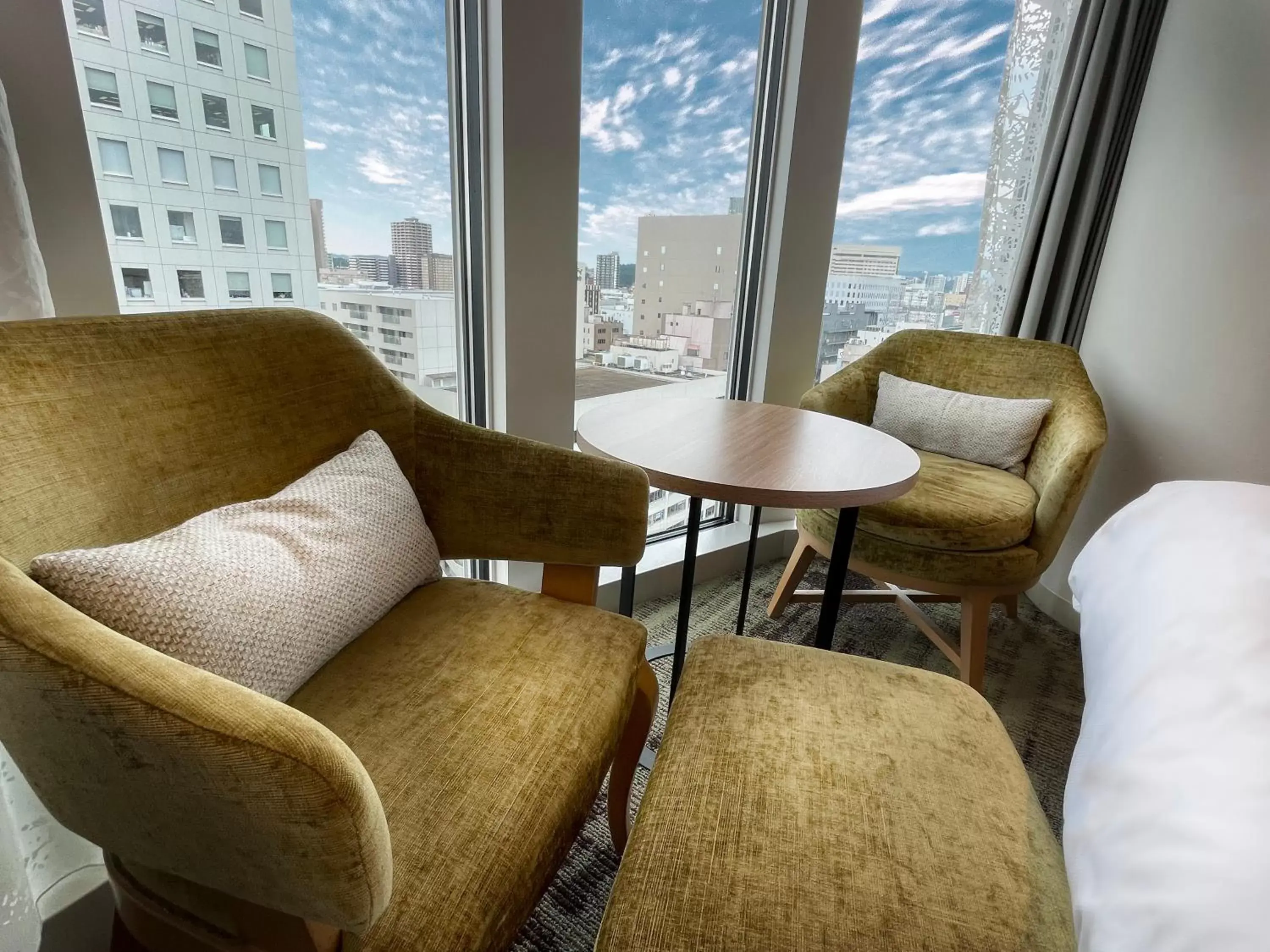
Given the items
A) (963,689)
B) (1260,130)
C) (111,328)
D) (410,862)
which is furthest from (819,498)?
(1260,130)

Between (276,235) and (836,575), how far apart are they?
1329mm

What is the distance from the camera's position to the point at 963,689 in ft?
2.93

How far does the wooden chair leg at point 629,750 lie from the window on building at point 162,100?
1.24 m

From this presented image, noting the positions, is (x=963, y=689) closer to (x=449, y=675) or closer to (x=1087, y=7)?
(x=449, y=675)

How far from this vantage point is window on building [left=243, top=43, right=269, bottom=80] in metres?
1.18

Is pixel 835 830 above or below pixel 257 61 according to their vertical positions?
below

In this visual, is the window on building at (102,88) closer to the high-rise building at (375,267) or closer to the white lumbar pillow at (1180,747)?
the high-rise building at (375,267)

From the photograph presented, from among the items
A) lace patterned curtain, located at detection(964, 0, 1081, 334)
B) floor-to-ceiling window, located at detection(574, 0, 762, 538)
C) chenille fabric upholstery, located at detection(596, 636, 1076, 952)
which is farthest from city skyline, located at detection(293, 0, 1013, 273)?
chenille fabric upholstery, located at detection(596, 636, 1076, 952)

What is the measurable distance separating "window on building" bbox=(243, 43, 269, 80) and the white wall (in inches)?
90.6

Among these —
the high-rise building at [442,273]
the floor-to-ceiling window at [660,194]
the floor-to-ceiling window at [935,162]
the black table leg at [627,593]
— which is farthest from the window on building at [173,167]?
the floor-to-ceiling window at [935,162]

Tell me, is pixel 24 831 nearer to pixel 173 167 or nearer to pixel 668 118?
pixel 173 167

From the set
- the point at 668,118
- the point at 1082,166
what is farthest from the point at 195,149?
the point at 1082,166

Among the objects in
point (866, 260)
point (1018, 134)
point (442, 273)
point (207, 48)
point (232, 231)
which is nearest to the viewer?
point (207, 48)

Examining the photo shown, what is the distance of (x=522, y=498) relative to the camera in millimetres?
1060
